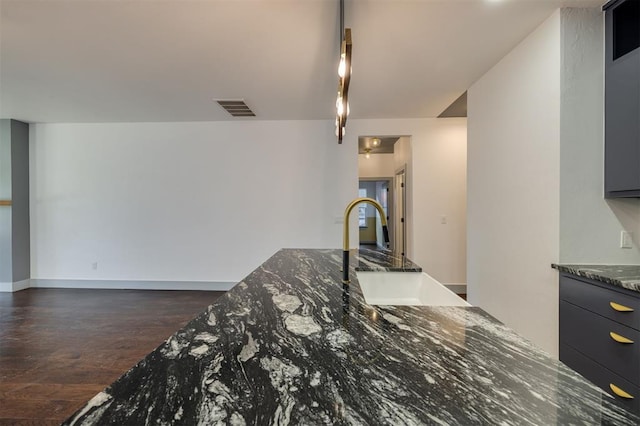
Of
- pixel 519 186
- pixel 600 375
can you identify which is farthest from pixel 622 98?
pixel 600 375

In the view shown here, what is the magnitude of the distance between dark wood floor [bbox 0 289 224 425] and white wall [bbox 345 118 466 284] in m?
3.48

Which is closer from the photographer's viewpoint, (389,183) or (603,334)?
(603,334)

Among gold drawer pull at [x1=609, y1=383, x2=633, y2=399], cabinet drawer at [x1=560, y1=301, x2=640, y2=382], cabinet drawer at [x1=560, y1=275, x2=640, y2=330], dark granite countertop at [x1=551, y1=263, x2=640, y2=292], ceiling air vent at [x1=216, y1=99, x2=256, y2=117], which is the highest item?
ceiling air vent at [x1=216, y1=99, x2=256, y2=117]

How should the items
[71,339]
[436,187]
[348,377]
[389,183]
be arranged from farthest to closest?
[389,183] < [436,187] < [71,339] < [348,377]

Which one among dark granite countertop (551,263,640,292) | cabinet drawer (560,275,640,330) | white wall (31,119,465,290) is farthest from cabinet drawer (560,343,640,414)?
white wall (31,119,465,290)

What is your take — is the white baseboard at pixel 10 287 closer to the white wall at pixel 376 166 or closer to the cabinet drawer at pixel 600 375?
the cabinet drawer at pixel 600 375

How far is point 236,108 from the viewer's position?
13.2 feet

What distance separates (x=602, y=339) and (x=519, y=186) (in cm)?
125

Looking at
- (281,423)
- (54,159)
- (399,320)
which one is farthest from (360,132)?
(54,159)

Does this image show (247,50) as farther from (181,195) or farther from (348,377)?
(181,195)

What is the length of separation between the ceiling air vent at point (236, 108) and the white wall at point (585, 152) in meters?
3.36

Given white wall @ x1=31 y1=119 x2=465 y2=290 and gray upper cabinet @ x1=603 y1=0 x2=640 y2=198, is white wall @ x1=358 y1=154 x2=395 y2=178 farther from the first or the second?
gray upper cabinet @ x1=603 y1=0 x2=640 y2=198

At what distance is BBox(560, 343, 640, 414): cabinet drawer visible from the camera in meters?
1.52

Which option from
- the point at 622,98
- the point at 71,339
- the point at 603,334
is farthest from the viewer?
the point at 71,339
